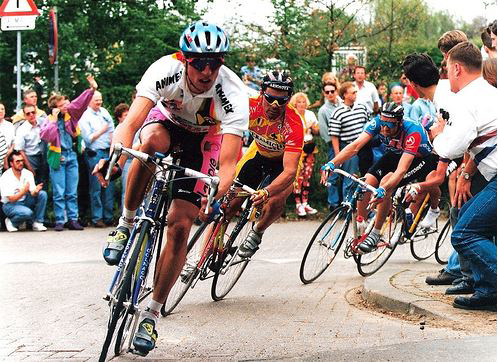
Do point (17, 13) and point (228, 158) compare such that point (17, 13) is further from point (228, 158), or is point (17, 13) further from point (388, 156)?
point (228, 158)

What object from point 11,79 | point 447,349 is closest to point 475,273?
point 447,349

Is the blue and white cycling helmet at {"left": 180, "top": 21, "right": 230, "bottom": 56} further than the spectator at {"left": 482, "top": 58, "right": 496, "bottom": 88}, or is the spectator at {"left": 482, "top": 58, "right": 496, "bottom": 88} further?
the spectator at {"left": 482, "top": 58, "right": 496, "bottom": 88}

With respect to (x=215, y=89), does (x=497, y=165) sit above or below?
below

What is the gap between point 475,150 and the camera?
26.9 feet

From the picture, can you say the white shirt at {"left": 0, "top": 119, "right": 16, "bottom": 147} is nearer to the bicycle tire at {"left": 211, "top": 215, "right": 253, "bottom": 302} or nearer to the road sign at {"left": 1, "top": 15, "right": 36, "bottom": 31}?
the road sign at {"left": 1, "top": 15, "right": 36, "bottom": 31}

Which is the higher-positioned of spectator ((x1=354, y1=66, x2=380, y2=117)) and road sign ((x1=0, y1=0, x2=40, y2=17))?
road sign ((x1=0, y1=0, x2=40, y2=17))

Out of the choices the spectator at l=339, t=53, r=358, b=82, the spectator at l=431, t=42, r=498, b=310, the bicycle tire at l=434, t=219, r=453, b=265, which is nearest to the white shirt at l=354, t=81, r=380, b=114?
the spectator at l=339, t=53, r=358, b=82

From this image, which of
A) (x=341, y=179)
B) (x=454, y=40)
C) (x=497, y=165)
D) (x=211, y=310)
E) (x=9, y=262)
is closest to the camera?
(x=497, y=165)

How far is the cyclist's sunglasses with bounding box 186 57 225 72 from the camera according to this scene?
686 cm

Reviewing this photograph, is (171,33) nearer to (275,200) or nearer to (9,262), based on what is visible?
(9,262)

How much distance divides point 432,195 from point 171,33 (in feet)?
31.2

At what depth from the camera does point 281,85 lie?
365 inches

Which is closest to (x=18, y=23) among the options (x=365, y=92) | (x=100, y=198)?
(x=100, y=198)

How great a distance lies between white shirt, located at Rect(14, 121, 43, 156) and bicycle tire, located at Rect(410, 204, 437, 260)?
707 centimetres
